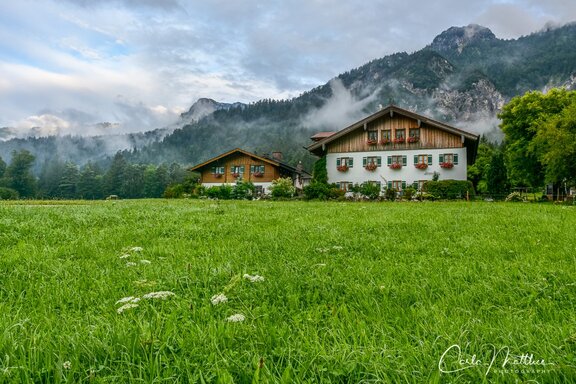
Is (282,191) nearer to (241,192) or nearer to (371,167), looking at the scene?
(241,192)

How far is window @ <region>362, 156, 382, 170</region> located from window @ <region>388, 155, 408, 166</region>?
3.76ft

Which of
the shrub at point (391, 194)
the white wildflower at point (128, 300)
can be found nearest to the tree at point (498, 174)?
the shrub at point (391, 194)

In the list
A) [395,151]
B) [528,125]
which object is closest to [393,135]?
[395,151]

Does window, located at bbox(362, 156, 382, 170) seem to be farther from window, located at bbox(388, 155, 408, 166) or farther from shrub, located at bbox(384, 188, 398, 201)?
shrub, located at bbox(384, 188, 398, 201)

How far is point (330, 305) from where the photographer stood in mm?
2871

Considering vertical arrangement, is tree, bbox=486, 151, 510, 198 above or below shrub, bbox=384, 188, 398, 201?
above

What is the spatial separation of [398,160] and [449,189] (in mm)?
7129

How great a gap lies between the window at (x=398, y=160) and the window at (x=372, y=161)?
3.76 feet

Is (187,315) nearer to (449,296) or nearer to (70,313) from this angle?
(70,313)

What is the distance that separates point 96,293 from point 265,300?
4.89ft

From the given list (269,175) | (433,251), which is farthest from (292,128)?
(433,251)

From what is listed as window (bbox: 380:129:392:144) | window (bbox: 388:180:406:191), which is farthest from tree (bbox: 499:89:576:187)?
window (bbox: 380:129:392:144)

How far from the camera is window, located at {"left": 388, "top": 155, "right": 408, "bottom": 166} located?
3975 centimetres

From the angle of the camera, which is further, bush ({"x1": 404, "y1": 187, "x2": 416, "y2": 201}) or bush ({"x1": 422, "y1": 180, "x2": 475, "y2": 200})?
bush ({"x1": 422, "y1": 180, "x2": 475, "y2": 200})
